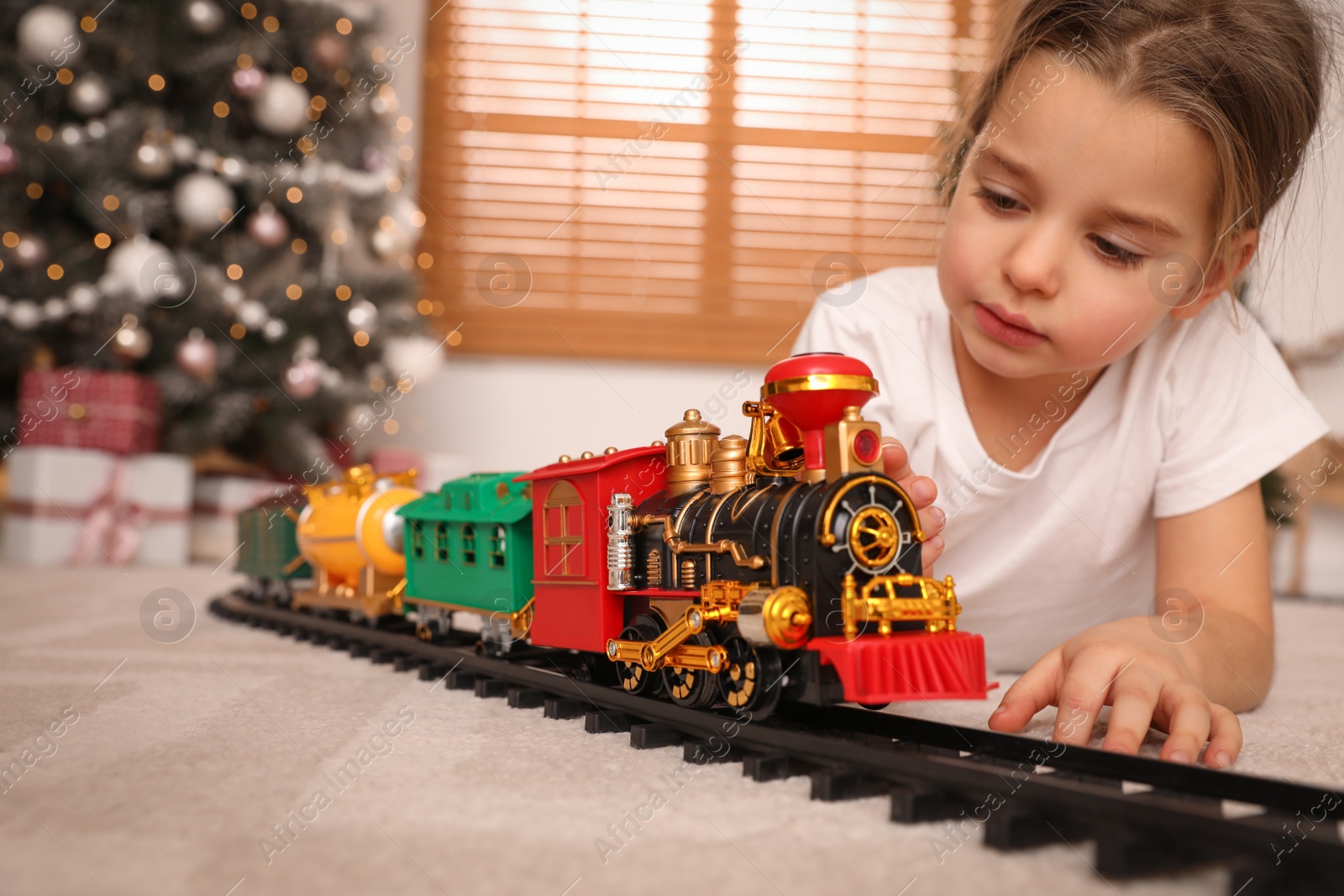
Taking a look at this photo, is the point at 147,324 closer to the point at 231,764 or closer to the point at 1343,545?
the point at 231,764

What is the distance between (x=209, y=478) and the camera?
182 inches

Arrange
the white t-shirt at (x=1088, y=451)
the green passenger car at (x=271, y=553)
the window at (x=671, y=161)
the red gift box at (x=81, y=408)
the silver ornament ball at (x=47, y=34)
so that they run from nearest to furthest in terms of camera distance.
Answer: the white t-shirt at (x=1088, y=451), the green passenger car at (x=271, y=553), the silver ornament ball at (x=47, y=34), the red gift box at (x=81, y=408), the window at (x=671, y=161)

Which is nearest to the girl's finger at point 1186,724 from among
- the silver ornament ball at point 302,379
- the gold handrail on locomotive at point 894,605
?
the gold handrail on locomotive at point 894,605

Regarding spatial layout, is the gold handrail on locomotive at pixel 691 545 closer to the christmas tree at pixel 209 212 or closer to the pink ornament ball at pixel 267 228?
the christmas tree at pixel 209 212

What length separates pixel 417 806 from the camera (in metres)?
0.93

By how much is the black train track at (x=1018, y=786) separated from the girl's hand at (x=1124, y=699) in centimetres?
7

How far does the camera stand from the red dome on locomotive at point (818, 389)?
1115 mm

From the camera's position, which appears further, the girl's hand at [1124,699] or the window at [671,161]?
the window at [671,161]

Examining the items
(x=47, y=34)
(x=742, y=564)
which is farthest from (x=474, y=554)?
(x=47, y=34)

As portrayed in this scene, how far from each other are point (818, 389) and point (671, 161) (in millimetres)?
4227

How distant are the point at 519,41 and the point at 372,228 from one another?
1.23m

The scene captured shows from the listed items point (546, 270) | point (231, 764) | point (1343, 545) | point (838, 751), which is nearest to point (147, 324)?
point (546, 270)

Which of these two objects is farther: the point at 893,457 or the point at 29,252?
the point at 29,252

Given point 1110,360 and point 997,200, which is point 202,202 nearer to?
point 997,200
